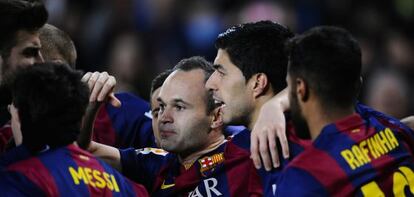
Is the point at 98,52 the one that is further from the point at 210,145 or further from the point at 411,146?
the point at 411,146

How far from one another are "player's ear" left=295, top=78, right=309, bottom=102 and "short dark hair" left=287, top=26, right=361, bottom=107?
0.02 meters

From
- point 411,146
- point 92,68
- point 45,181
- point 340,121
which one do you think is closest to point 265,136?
point 340,121

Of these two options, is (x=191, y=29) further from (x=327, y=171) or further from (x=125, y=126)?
(x=327, y=171)

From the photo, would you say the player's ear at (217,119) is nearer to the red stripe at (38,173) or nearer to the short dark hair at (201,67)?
the short dark hair at (201,67)

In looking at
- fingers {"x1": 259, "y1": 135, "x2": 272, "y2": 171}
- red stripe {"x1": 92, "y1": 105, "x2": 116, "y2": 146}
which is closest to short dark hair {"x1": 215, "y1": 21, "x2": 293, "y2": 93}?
fingers {"x1": 259, "y1": 135, "x2": 272, "y2": 171}

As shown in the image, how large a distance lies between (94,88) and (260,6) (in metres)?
5.16

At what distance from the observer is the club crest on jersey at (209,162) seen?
4410mm

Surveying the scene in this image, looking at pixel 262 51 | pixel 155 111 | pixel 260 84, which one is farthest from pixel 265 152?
pixel 155 111

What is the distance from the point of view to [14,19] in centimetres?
426

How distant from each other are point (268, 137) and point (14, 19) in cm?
137

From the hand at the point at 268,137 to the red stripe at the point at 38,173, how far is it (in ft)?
3.02

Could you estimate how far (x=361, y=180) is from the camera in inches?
141

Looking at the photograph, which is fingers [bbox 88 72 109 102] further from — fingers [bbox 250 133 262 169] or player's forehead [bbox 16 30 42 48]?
fingers [bbox 250 133 262 169]

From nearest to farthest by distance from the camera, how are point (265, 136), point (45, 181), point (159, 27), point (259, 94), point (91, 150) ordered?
point (45, 181), point (265, 136), point (259, 94), point (91, 150), point (159, 27)
